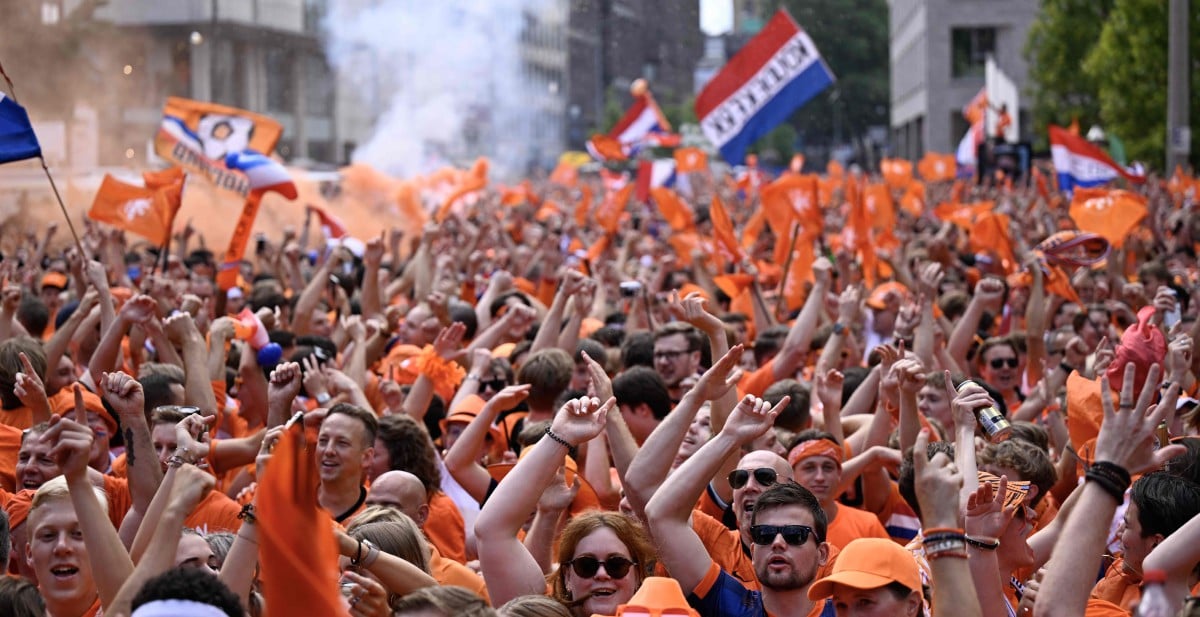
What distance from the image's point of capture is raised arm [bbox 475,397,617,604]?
469 cm

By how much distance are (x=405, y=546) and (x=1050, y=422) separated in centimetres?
370

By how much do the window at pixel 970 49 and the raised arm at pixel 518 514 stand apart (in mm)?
67410

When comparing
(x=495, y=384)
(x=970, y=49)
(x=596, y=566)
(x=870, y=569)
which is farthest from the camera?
(x=970, y=49)

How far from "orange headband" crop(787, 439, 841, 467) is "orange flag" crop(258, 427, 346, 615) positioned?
2.76m

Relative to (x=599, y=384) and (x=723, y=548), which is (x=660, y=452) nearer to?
(x=723, y=548)

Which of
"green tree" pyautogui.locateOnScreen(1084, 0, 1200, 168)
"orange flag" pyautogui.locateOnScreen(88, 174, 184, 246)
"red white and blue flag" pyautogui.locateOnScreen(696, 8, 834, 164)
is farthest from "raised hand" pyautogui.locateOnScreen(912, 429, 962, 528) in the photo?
"green tree" pyautogui.locateOnScreen(1084, 0, 1200, 168)

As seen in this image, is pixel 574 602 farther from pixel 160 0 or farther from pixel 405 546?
pixel 160 0

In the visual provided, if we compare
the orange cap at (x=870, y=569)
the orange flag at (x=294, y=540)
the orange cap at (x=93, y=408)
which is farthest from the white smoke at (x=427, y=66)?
the orange flag at (x=294, y=540)

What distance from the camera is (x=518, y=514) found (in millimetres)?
4695

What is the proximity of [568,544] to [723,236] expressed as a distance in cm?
732

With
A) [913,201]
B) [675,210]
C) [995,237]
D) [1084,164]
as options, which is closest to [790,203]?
[995,237]

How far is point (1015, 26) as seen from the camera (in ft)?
222

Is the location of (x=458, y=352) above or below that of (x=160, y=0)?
below

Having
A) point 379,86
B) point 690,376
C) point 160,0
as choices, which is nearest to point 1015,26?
point 379,86
